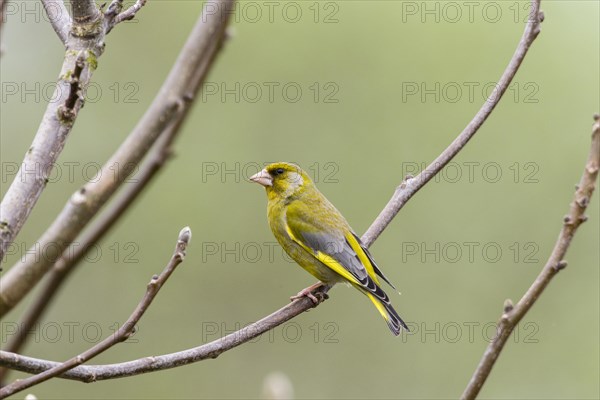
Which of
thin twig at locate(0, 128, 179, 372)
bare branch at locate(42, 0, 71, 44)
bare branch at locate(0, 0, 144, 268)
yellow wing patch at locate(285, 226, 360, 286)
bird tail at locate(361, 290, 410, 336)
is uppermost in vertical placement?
bare branch at locate(42, 0, 71, 44)

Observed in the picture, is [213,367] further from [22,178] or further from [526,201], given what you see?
[22,178]

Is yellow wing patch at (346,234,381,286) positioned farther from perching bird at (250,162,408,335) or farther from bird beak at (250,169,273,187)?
bird beak at (250,169,273,187)

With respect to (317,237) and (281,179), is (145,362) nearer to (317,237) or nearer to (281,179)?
(317,237)

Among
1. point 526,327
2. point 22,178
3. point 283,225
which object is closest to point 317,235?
point 283,225

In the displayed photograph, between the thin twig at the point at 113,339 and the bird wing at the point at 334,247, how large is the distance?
314 cm

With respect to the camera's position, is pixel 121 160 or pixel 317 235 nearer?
pixel 121 160

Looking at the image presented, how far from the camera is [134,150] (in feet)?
3.54

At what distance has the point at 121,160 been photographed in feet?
3.50

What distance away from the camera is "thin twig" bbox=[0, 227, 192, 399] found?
4.53 ft

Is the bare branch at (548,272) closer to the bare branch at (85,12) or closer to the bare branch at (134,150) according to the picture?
the bare branch at (134,150)

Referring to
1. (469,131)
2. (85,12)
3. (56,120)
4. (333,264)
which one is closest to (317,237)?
(333,264)

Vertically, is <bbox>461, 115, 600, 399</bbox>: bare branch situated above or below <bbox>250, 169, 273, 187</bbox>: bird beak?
below

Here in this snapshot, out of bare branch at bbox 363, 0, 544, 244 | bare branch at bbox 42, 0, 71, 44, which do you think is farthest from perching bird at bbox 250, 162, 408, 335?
bare branch at bbox 42, 0, 71, 44

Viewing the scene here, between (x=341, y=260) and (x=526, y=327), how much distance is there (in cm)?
388
